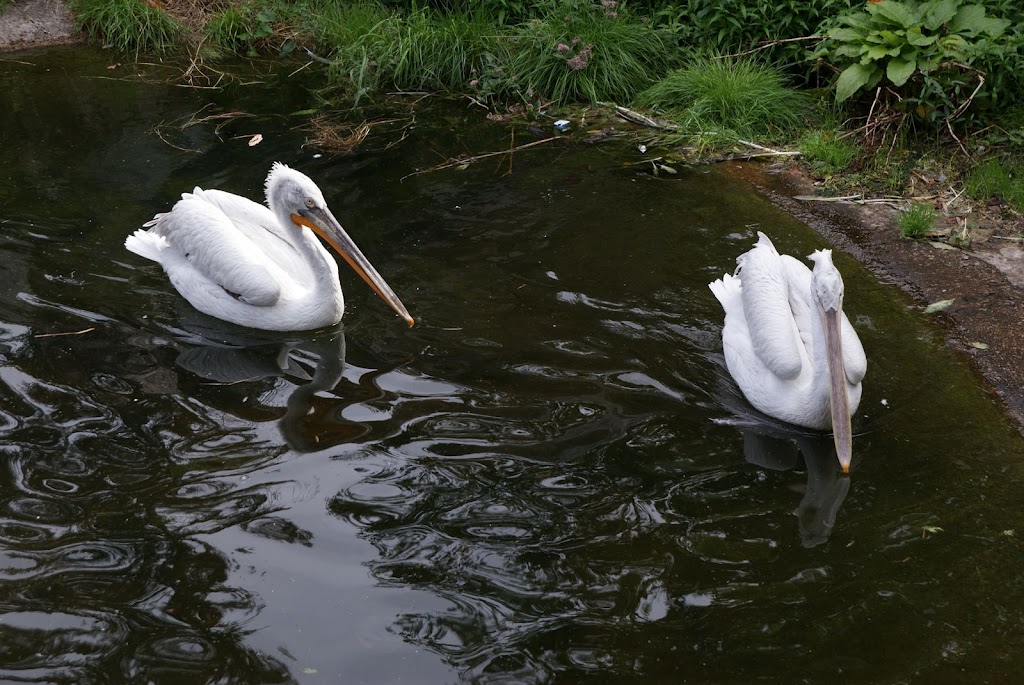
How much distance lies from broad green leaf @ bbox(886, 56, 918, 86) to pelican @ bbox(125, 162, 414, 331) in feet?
11.3

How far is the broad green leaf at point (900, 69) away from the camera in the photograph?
6.11 metres

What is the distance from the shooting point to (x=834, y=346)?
153 inches

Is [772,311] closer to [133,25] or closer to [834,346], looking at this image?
[834,346]

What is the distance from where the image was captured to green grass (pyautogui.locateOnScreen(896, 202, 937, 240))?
5566 millimetres

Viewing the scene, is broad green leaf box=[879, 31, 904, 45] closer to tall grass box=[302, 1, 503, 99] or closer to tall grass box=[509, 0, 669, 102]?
tall grass box=[509, 0, 669, 102]

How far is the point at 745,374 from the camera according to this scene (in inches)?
168

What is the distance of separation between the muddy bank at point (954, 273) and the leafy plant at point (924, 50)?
2.57ft

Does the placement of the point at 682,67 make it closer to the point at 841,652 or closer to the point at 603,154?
the point at 603,154

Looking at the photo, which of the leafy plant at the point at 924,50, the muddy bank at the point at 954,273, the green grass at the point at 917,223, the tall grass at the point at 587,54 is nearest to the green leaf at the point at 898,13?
the leafy plant at the point at 924,50

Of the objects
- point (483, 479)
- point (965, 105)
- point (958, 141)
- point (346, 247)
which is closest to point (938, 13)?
point (965, 105)

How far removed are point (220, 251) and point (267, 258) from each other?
23cm

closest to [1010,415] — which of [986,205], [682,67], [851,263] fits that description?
[851,263]

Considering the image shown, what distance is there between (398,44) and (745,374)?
181 inches

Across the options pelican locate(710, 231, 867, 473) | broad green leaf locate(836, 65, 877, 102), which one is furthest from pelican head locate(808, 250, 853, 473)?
broad green leaf locate(836, 65, 877, 102)
